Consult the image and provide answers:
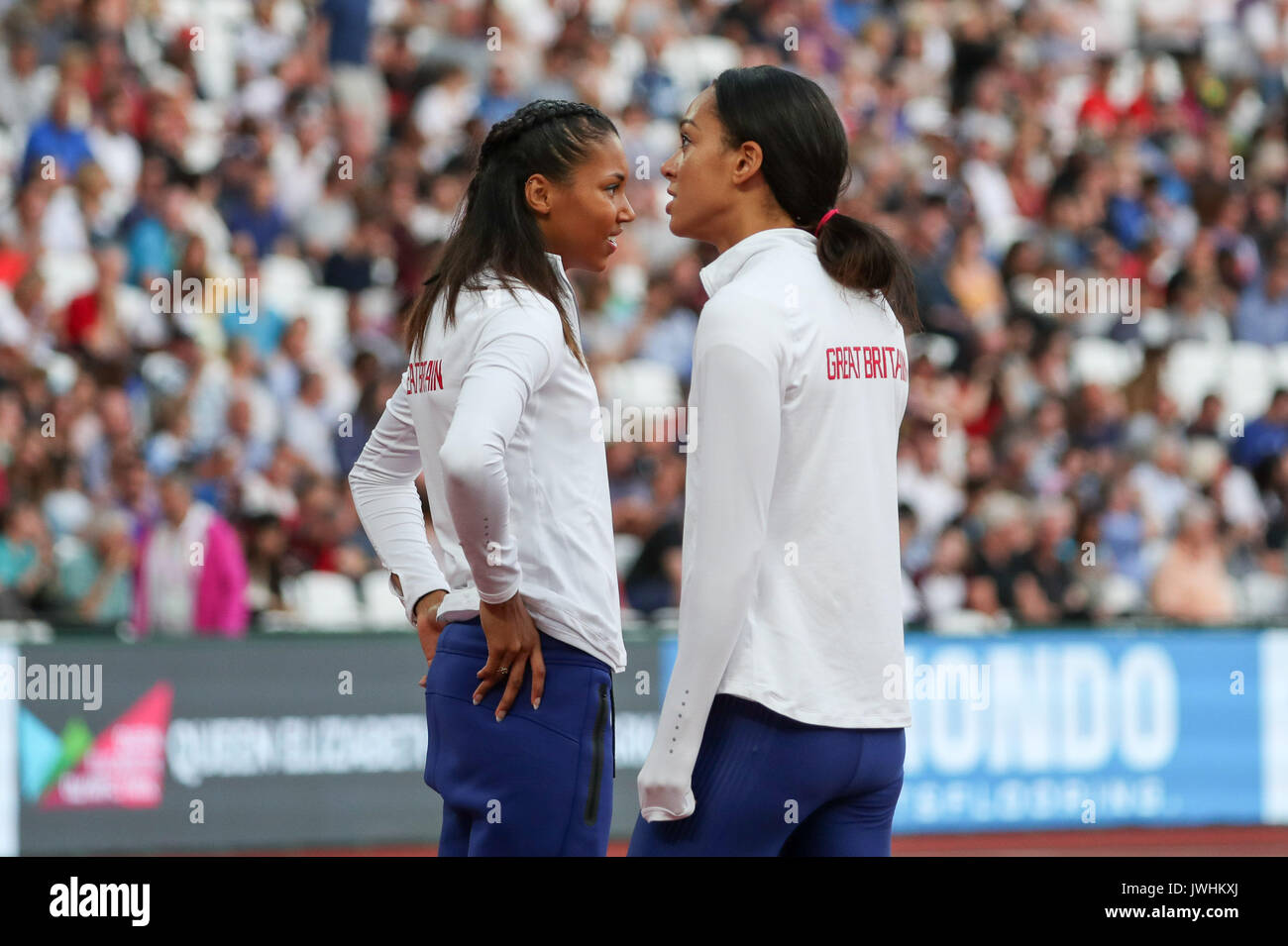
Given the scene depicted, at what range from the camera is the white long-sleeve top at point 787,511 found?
112 inches

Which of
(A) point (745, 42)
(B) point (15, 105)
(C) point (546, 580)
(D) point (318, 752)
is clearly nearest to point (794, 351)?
(C) point (546, 580)

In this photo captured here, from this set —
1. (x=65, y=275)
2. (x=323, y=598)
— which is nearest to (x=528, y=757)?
(x=323, y=598)

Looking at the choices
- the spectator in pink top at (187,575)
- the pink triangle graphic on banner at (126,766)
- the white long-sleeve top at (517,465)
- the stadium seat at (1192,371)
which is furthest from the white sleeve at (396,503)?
the stadium seat at (1192,371)

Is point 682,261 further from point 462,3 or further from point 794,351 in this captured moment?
point 794,351

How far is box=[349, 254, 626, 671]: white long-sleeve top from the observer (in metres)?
3.05

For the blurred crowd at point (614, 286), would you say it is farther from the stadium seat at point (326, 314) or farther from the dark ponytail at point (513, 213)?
the dark ponytail at point (513, 213)

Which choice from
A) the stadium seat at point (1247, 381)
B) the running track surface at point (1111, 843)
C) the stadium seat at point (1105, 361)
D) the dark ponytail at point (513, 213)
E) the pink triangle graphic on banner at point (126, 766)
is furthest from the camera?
the stadium seat at point (1247, 381)

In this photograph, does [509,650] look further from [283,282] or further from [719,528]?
[283,282]

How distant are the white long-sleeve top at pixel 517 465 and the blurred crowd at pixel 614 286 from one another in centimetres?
583

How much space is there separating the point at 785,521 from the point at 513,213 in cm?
84

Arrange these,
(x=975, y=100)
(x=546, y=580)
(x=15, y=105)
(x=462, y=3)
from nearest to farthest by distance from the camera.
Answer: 1. (x=546, y=580)
2. (x=15, y=105)
3. (x=462, y=3)
4. (x=975, y=100)

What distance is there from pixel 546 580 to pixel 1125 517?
8.93 m

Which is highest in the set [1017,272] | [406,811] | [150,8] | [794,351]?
[150,8]

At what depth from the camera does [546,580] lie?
3279mm
